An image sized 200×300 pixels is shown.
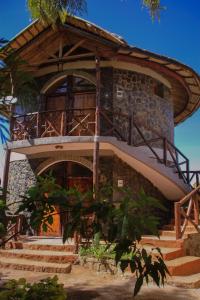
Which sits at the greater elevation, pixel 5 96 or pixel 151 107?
pixel 151 107

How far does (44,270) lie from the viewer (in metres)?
7.76

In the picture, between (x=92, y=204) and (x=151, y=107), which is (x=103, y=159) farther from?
(x=92, y=204)

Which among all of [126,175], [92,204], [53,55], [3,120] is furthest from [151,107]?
[92,204]

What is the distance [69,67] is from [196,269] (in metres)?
8.05

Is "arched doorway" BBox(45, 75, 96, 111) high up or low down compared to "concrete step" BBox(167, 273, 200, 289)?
up

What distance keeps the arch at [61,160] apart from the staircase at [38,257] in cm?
281

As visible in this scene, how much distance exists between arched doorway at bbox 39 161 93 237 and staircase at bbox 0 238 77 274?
1.84m

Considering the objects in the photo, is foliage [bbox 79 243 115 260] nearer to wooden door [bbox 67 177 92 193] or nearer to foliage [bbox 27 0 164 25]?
wooden door [bbox 67 177 92 193]

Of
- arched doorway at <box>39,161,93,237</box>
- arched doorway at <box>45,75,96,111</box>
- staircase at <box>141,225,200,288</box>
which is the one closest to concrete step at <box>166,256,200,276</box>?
staircase at <box>141,225,200,288</box>

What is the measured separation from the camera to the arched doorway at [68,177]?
11.7 m

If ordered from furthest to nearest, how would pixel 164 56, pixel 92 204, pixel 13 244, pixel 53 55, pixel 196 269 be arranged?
pixel 53 55
pixel 164 56
pixel 13 244
pixel 196 269
pixel 92 204

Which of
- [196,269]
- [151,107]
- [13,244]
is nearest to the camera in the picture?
[196,269]

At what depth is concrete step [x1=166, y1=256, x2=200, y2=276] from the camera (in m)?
7.07

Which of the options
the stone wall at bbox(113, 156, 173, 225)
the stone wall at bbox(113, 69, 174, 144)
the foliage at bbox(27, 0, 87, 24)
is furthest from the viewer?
the stone wall at bbox(113, 69, 174, 144)
